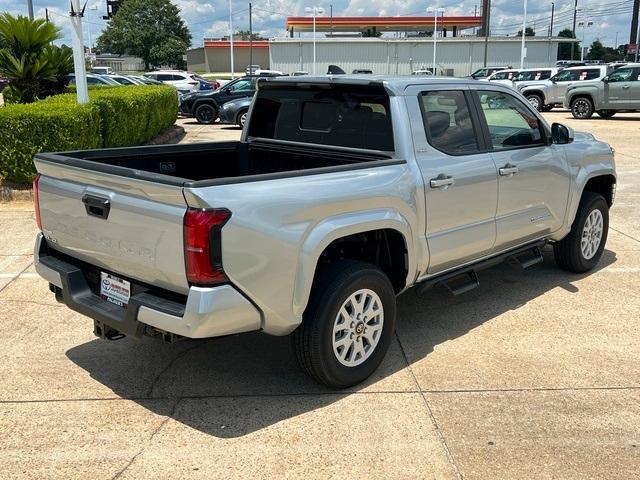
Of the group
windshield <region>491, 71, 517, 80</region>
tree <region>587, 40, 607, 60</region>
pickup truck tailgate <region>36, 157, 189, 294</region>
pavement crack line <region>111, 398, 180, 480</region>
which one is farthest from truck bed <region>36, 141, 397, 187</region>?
tree <region>587, 40, 607, 60</region>

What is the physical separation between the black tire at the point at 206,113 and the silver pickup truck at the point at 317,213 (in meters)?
17.6

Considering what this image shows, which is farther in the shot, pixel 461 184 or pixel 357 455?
pixel 461 184

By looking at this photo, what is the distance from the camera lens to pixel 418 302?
5.67m

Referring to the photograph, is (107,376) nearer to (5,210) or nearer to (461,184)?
(461,184)

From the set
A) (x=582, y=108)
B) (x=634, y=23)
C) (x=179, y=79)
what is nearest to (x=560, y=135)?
(x=582, y=108)

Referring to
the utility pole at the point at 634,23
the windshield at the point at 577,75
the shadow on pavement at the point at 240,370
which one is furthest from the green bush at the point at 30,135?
the utility pole at the point at 634,23

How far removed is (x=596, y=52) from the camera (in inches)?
4129

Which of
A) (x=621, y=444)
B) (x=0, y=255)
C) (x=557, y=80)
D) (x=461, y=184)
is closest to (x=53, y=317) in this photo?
(x=0, y=255)

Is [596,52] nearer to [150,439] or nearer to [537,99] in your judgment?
[537,99]

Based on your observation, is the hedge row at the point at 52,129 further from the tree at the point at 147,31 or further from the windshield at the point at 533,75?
the tree at the point at 147,31

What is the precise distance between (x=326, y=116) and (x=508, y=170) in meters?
1.45

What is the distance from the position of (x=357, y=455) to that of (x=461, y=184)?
2100 millimetres

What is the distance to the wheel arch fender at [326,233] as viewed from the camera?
11.8 ft

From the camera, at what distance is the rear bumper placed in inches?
129
